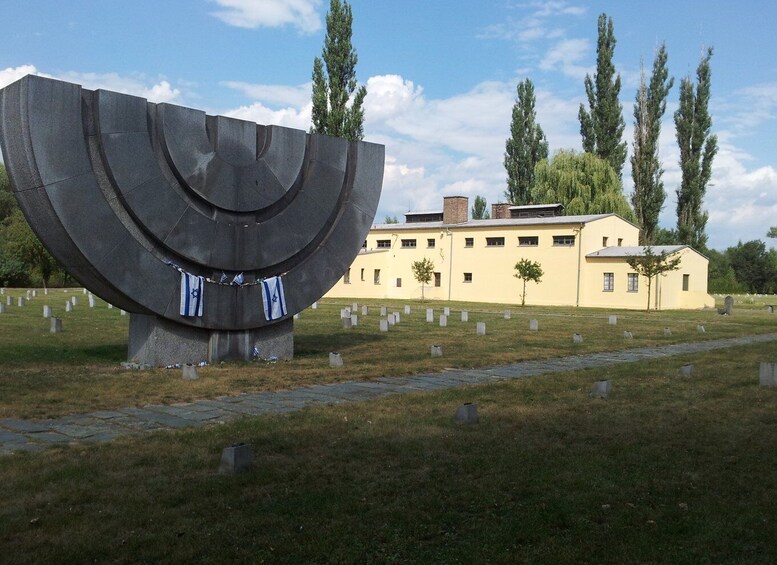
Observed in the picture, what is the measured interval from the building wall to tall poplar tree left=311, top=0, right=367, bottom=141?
12035mm

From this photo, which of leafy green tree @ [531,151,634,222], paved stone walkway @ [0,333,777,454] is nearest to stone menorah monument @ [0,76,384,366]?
paved stone walkway @ [0,333,777,454]

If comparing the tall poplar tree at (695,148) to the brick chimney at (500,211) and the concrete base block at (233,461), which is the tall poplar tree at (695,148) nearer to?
the brick chimney at (500,211)

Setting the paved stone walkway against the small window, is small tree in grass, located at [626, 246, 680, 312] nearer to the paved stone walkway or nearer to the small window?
the small window

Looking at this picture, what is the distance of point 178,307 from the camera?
39.1 feet

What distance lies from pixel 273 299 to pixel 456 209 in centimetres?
3626

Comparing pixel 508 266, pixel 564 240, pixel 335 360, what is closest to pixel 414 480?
pixel 335 360

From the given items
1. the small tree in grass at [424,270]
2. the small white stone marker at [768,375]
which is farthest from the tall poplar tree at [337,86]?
the small white stone marker at [768,375]

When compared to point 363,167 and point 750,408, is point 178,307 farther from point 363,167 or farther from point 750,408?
point 750,408

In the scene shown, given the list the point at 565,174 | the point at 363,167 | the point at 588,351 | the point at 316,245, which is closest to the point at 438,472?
the point at 316,245

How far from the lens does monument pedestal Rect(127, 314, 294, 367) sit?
1208cm

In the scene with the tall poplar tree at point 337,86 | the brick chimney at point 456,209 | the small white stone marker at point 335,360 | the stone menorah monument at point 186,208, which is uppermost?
the tall poplar tree at point 337,86

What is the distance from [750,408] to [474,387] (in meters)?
3.77

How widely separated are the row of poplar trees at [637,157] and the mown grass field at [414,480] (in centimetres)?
3833

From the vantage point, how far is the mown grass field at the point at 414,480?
Result: 4.51m
